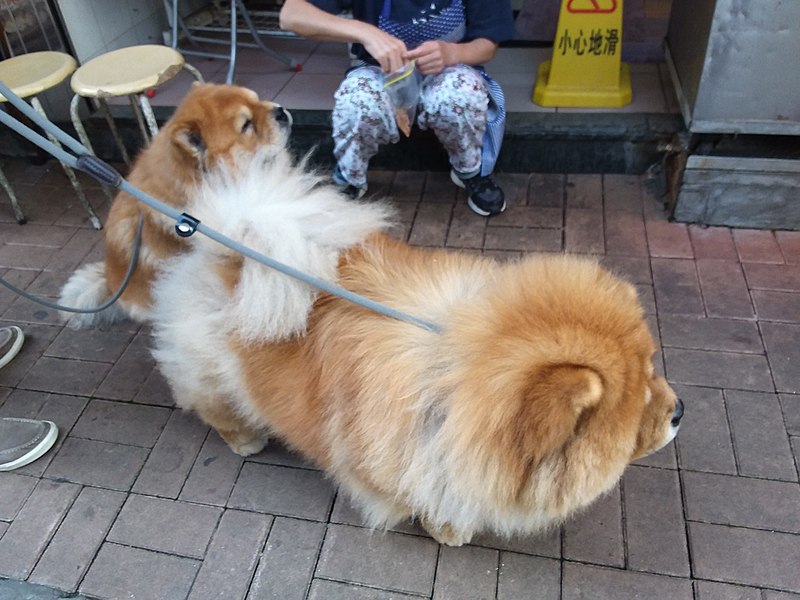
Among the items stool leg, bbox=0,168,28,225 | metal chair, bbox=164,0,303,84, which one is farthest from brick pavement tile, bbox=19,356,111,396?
metal chair, bbox=164,0,303,84

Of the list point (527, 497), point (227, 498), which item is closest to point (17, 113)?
point (227, 498)

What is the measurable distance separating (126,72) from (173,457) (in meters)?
1.97

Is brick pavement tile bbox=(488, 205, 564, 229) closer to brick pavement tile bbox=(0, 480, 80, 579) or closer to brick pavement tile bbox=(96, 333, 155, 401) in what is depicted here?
brick pavement tile bbox=(96, 333, 155, 401)

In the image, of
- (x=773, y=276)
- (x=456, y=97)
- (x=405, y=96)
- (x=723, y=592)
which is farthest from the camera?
(x=405, y=96)

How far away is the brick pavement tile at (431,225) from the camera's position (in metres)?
3.34

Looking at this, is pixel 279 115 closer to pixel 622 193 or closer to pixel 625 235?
pixel 625 235

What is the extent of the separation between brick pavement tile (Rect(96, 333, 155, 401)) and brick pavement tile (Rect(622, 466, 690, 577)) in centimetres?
205

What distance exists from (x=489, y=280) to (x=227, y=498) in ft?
4.33

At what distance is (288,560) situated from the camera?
6.80ft

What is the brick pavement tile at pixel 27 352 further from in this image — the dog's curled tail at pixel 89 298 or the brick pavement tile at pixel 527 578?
the brick pavement tile at pixel 527 578

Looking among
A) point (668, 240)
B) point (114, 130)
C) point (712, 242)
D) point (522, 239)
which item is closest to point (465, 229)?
point (522, 239)

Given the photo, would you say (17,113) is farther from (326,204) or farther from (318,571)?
(318,571)

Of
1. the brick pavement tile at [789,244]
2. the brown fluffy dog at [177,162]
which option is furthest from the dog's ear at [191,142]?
the brick pavement tile at [789,244]

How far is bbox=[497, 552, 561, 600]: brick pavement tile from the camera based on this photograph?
194cm
